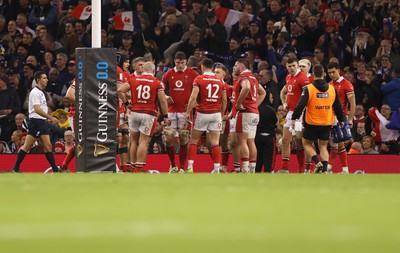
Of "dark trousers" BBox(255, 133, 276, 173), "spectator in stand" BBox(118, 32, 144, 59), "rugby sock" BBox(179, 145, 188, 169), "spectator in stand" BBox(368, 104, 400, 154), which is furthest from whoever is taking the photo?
"spectator in stand" BBox(118, 32, 144, 59)

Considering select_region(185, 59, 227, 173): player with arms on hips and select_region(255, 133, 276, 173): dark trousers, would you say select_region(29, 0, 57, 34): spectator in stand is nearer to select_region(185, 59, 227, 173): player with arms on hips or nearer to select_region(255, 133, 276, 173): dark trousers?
select_region(255, 133, 276, 173): dark trousers

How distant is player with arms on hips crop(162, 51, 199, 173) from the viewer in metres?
21.4

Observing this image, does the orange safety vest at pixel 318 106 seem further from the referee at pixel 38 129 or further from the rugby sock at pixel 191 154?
the referee at pixel 38 129

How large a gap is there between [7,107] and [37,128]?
5.18 m

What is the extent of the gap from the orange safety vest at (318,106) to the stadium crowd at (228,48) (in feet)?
6.68

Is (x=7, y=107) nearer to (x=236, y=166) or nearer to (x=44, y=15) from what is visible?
(x=44, y=15)

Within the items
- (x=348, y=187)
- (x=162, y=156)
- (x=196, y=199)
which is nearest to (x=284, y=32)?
(x=162, y=156)

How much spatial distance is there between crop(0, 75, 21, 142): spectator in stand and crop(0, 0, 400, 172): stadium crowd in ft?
Answer: 0.08

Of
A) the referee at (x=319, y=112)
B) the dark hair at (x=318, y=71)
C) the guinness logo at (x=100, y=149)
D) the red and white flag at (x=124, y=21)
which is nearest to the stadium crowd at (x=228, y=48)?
the red and white flag at (x=124, y=21)

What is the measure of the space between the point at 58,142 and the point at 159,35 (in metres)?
5.35

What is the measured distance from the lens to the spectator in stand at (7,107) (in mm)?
25188

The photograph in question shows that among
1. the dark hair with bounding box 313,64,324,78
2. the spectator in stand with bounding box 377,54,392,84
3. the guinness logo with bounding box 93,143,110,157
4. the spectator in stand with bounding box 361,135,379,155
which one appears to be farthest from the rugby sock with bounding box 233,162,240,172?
the spectator in stand with bounding box 377,54,392,84

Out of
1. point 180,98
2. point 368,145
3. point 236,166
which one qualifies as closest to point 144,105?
point 180,98

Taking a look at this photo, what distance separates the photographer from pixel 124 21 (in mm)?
28375
